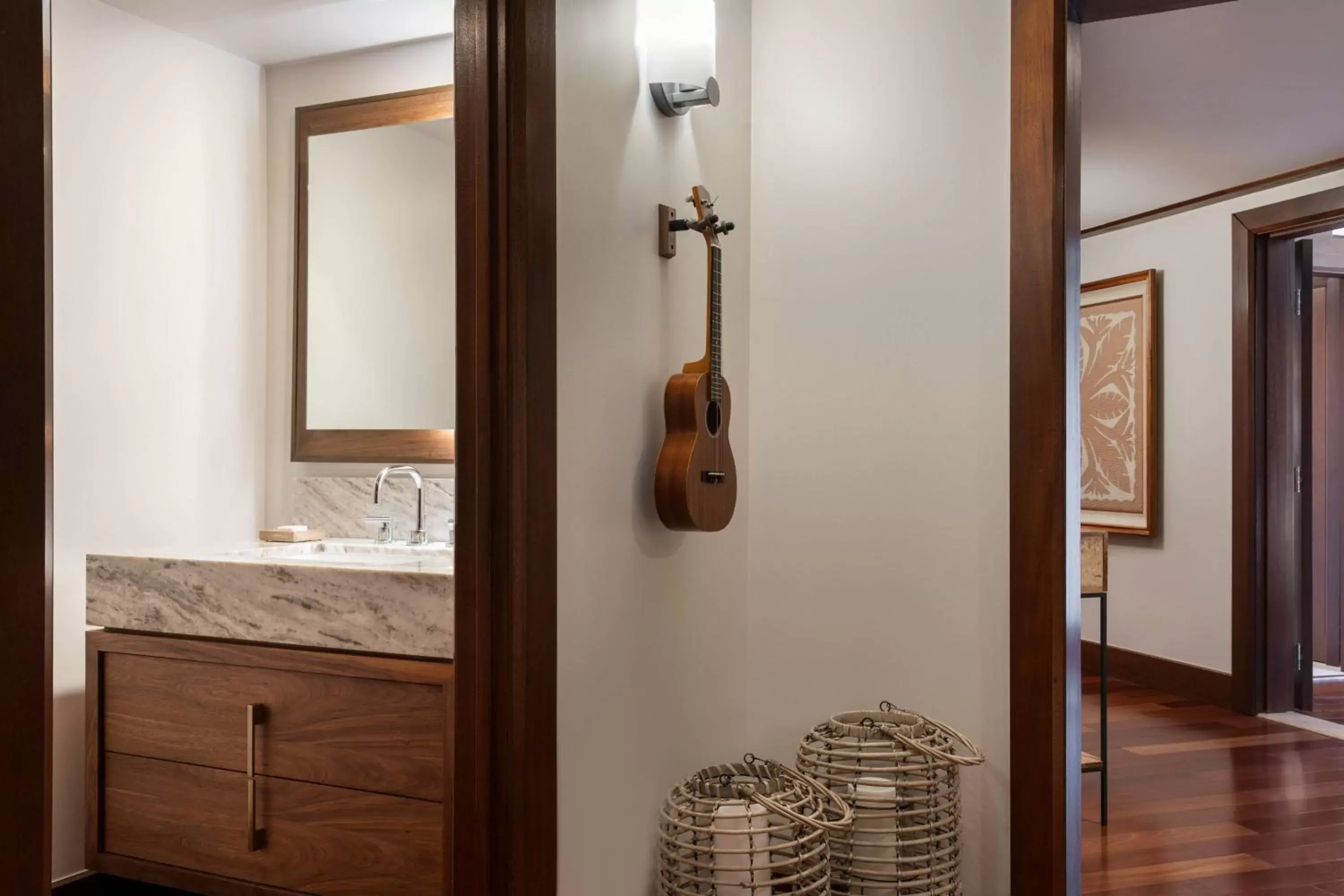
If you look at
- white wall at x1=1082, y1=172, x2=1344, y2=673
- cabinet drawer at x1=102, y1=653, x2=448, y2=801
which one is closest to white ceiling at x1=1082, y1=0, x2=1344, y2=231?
white wall at x1=1082, y1=172, x2=1344, y2=673

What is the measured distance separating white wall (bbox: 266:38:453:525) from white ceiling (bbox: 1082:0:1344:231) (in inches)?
86.3

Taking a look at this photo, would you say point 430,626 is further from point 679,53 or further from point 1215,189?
point 1215,189

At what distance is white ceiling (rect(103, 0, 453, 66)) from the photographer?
9.10ft

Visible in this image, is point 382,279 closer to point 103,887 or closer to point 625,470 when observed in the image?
point 625,470

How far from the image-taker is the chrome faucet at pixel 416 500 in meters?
2.85

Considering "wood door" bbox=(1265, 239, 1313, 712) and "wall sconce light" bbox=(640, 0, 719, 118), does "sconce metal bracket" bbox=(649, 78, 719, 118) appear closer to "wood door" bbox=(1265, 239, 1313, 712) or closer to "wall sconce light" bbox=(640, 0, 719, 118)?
"wall sconce light" bbox=(640, 0, 719, 118)

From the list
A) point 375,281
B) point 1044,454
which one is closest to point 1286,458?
point 1044,454

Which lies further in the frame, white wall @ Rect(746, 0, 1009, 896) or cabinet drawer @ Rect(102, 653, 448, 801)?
white wall @ Rect(746, 0, 1009, 896)

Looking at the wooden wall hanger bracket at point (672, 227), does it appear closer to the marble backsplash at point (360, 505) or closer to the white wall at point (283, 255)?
the marble backsplash at point (360, 505)

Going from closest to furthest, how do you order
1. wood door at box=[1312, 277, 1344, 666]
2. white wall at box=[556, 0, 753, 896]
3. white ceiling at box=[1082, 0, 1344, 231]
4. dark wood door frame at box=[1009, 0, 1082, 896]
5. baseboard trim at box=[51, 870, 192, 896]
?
white wall at box=[556, 0, 753, 896]
dark wood door frame at box=[1009, 0, 1082, 896]
baseboard trim at box=[51, 870, 192, 896]
white ceiling at box=[1082, 0, 1344, 231]
wood door at box=[1312, 277, 1344, 666]

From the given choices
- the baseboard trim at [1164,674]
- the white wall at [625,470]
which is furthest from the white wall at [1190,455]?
the white wall at [625,470]

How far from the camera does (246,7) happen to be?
9.20 ft

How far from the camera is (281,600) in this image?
7.33 feet

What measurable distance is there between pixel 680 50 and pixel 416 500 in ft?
Result: 4.67
